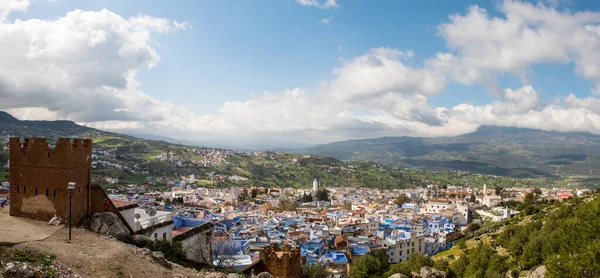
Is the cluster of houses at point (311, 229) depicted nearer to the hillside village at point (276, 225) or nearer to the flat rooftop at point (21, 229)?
the hillside village at point (276, 225)

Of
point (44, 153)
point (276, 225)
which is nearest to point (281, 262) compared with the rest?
point (44, 153)

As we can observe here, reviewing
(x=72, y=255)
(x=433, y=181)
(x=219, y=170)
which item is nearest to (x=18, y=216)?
(x=72, y=255)

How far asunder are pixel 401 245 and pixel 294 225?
1806 cm

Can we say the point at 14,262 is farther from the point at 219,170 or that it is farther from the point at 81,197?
the point at 219,170

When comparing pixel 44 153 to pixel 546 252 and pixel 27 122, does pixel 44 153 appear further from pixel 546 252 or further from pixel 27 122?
pixel 27 122

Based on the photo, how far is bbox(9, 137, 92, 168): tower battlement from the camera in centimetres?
1173

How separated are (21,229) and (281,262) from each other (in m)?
10.2

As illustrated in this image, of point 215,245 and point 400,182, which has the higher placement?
point 215,245

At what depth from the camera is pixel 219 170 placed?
148 metres

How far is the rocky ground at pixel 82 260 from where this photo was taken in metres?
7.48

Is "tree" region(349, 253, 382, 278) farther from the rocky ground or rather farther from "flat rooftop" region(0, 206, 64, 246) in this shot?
"flat rooftop" region(0, 206, 64, 246)

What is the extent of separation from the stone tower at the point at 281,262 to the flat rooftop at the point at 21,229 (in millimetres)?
9154

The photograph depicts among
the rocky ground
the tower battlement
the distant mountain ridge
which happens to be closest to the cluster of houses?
the tower battlement

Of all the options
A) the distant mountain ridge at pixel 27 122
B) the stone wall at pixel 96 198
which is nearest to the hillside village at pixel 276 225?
the stone wall at pixel 96 198
